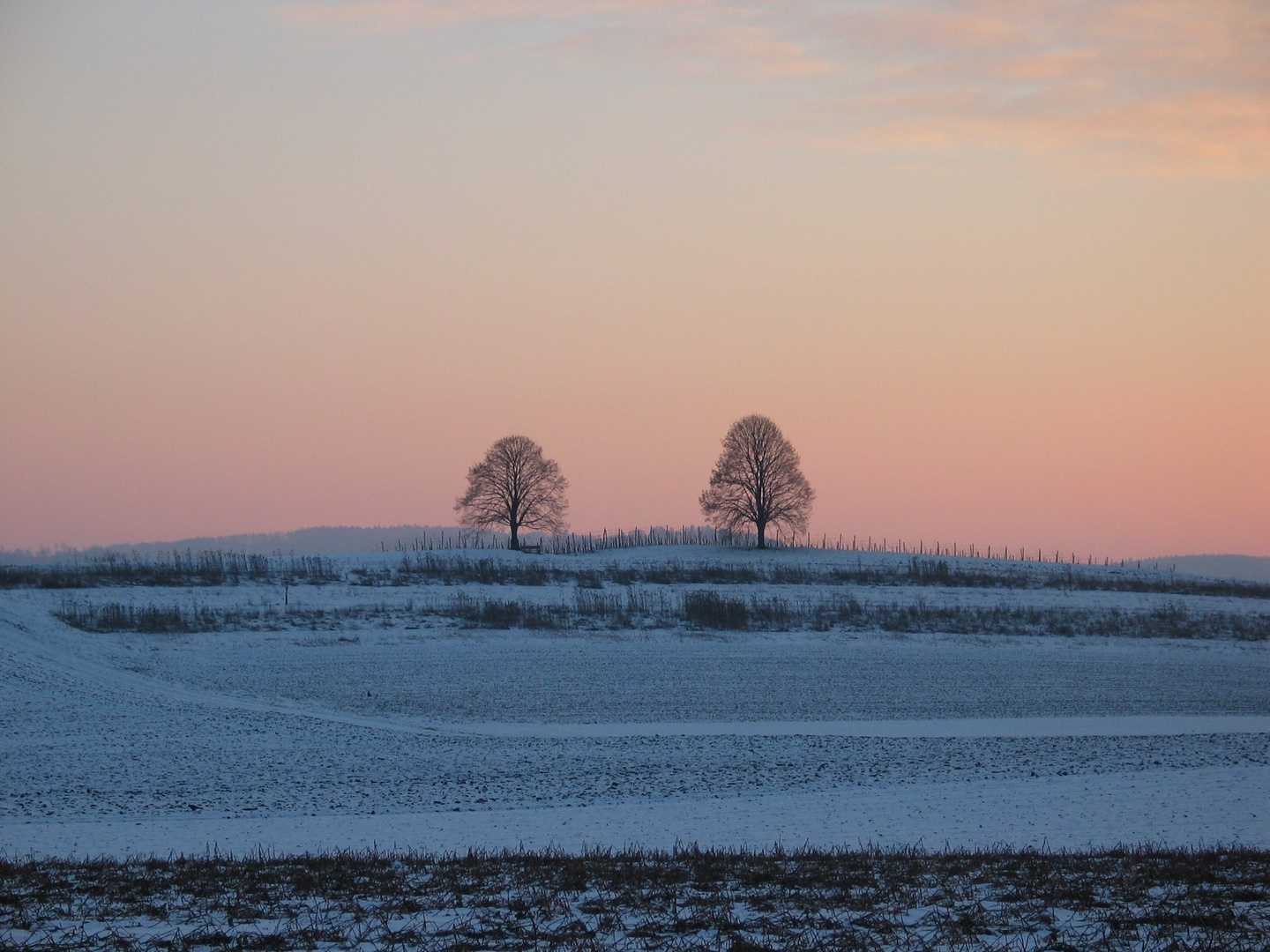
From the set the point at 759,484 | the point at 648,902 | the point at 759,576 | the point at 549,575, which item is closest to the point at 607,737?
the point at 648,902

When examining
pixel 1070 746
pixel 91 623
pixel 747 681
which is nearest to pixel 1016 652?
pixel 747 681

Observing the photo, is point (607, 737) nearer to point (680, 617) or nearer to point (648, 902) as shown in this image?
point (648, 902)

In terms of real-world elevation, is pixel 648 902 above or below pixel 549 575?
below

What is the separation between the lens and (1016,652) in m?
36.4

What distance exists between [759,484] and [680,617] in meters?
40.9

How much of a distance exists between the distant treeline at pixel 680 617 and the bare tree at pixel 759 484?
3494 centimetres

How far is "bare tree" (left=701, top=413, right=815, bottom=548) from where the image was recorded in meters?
80.9

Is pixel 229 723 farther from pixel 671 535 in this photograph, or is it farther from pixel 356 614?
pixel 671 535

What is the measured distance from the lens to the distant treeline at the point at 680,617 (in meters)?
37.3

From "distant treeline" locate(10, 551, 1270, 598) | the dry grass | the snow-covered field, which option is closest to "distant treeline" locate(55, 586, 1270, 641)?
the snow-covered field

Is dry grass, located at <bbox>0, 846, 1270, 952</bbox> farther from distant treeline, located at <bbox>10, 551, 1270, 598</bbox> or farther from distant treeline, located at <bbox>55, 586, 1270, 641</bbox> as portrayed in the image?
distant treeline, located at <bbox>10, 551, 1270, 598</bbox>

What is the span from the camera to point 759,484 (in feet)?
267

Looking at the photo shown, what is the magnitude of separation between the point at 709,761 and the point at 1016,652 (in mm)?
20339

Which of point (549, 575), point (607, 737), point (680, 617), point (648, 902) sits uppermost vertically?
point (549, 575)
